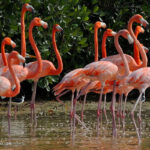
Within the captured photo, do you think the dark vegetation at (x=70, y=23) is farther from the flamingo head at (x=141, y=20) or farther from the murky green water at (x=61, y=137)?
the flamingo head at (x=141, y=20)

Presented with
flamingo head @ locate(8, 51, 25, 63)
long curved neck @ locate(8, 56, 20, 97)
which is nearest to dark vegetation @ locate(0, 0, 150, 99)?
long curved neck @ locate(8, 56, 20, 97)

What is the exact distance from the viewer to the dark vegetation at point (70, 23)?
37.4 feet

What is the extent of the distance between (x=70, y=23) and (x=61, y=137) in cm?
467

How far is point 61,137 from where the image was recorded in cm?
758

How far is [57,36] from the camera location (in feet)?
38.9

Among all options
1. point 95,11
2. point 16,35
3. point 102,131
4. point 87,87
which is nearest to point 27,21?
point 16,35

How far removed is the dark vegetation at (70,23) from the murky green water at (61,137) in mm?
2301

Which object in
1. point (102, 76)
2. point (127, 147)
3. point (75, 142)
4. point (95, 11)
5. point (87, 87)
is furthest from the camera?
point (95, 11)

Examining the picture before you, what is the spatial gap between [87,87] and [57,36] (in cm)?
317

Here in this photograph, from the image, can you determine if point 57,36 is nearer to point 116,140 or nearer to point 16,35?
point 16,35

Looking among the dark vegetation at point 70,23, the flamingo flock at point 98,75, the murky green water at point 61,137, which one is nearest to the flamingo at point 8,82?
the flamingo flock at point 98,75

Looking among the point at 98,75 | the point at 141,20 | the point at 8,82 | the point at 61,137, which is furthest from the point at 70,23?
the point at 61,137

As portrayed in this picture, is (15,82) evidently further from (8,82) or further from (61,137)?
(61,137)

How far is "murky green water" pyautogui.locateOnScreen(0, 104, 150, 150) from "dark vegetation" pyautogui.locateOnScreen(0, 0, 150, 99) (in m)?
2.30
